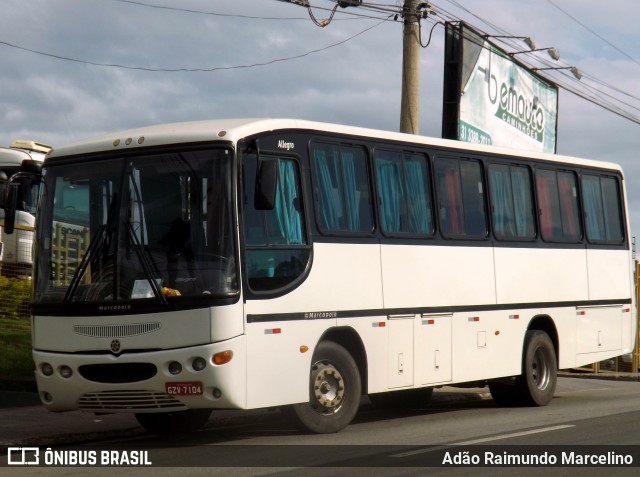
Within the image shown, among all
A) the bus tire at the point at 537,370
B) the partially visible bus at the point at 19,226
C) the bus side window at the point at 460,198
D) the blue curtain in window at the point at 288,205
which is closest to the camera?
the blue curtain in window at the point at 288,205

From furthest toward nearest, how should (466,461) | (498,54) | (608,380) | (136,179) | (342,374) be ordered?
1. (498,54)
2. (608,380)
3. (342,374)
4. (136,179)
5. (466,461)

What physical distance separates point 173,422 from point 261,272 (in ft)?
8.81

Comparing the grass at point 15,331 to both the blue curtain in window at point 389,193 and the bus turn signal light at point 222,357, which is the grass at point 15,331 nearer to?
the blue curtain in window at point 389,193

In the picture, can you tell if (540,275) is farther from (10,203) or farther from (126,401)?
(10,203)

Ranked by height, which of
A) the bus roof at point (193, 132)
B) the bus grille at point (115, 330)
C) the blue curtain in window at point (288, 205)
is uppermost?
the bus roof at point (193, 132)

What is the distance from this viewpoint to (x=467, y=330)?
1490 centimetres

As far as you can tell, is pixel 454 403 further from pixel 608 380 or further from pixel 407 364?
pixel 608 380

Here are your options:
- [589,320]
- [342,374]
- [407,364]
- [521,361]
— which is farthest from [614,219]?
[342,374]

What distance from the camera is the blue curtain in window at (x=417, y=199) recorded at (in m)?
14.2

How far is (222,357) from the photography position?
36.8ft

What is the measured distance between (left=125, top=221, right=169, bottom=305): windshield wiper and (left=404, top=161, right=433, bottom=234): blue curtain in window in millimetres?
3755

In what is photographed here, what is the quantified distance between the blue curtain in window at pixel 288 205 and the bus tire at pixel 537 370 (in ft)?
16.9

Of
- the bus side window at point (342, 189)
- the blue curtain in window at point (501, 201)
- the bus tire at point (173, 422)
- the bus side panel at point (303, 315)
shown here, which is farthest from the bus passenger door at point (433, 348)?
the bus tire at point (173, 422)

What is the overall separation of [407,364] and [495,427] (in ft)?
4.11
